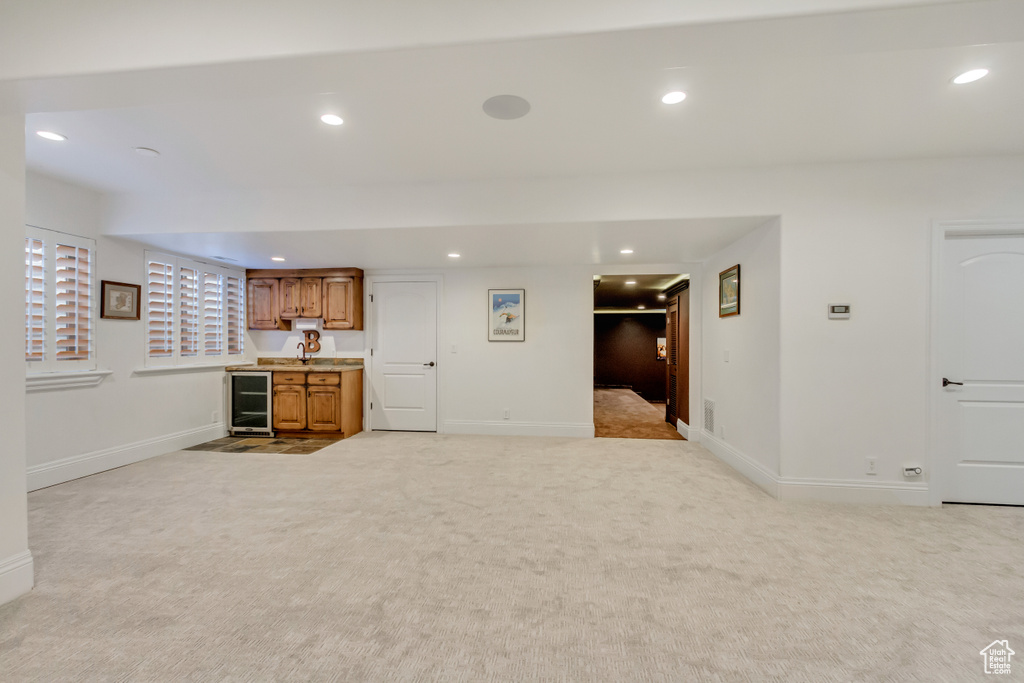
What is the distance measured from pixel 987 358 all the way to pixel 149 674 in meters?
5.14

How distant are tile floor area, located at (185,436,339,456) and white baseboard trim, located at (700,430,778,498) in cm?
435

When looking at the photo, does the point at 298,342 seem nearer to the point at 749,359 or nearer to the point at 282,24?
the point at 282,24

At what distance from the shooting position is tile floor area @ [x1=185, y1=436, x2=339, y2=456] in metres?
4.73

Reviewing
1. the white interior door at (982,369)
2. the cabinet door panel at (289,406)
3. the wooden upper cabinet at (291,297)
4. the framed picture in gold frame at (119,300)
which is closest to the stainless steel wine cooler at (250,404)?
the cabinet door panel at (289,406)

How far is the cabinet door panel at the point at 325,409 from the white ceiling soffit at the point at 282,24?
4104 millimetres

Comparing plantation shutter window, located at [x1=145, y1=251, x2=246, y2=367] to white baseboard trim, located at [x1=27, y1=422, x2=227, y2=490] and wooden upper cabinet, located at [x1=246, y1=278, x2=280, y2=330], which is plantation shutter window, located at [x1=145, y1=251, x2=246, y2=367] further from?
white baseboard trim, located at [x1=27, y1=422, x2=227, y2=490]

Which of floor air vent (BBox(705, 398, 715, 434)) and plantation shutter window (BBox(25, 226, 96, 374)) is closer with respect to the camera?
plantation shutter window (BBox(25, 226, 96, 374))

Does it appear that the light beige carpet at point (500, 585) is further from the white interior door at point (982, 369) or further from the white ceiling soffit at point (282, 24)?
the white ceiling soffit at point (282, 24)

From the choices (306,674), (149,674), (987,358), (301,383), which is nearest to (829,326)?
(987,358)

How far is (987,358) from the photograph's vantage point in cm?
312

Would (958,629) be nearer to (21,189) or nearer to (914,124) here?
(914,124)

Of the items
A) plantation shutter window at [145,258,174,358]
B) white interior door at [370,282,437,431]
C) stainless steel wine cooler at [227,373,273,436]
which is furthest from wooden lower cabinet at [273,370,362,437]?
plantation shutter window at [145,258,174,358]

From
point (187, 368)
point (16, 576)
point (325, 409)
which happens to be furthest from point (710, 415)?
point (187, 368)

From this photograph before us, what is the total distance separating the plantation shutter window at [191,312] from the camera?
4.54m
